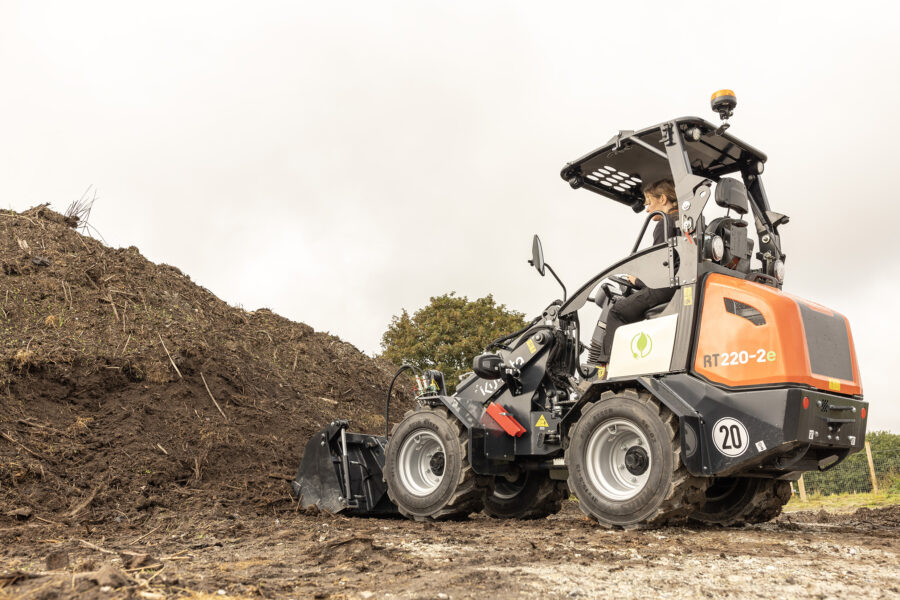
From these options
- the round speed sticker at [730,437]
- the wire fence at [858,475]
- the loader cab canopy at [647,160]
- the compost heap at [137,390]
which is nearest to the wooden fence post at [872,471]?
the wire fence at [858,475]

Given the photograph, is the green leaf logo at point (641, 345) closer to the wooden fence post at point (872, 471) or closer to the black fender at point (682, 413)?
the black fender at point (682, 413)

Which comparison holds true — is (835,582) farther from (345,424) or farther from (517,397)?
(345,424)

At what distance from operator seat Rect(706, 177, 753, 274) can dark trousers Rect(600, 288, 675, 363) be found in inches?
22.0

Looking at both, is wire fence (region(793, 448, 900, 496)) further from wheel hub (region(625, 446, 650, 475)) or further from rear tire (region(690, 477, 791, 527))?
wheel hub (region(625, 446, 650, 475))

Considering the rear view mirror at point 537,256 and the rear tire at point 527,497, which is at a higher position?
the rear view mirror at point 537,256

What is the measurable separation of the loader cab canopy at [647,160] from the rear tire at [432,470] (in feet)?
9.31

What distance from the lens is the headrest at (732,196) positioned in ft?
20.3

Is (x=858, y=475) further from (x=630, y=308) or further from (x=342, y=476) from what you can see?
(x=342, y=476)

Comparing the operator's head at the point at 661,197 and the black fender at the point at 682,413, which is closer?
the black fender at the point at 682,413

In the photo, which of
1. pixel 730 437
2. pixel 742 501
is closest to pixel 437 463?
pixel 742 501

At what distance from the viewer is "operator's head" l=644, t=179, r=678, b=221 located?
6.94 meters

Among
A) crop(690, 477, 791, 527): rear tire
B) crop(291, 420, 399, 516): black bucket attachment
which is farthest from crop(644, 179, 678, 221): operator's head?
crop(291, 420, 399, 516): black bucket attachment

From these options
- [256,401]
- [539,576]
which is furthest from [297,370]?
[539,576]

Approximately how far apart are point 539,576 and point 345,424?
4297 mm
